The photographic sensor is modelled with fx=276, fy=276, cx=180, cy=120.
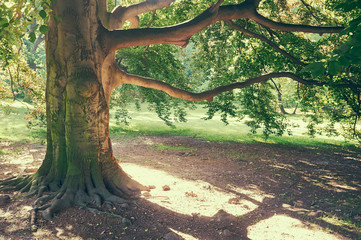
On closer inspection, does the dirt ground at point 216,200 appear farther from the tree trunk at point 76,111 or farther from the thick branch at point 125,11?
the thick branch at point 125,11

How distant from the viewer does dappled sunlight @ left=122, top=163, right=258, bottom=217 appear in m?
6.43

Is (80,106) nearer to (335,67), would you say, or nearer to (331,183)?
(335,67)

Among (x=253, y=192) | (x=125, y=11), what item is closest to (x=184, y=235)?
(x=253, y=192)

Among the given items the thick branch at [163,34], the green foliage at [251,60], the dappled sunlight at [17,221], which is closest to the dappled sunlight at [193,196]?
the dappled sunlight at [17,221]

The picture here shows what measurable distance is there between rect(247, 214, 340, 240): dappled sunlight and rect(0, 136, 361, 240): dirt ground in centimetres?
2

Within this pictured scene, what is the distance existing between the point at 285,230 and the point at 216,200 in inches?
77.7

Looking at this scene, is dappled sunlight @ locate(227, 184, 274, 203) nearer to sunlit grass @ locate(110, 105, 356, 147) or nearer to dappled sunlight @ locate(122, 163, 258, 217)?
dappled sunlight @ locate(122, 163, 258, 217)

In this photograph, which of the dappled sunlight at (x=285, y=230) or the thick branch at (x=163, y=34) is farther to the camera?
the thick branch at (x=163, y=34)

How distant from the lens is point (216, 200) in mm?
7160

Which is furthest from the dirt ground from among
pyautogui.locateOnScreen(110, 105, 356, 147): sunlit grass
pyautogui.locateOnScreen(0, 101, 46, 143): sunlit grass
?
pyautogui.locateOnScreen(110, 105, 356, 147): sunlit grass

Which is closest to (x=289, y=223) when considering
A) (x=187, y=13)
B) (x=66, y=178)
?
(x=66, y=178)

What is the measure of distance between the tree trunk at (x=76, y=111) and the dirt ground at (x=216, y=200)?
59 cm

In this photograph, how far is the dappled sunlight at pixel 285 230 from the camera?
17.4ft

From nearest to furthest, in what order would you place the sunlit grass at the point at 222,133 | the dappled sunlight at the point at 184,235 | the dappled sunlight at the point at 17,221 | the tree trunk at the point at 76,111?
the dappled sunlight at the point at 17,221, the dappled sunlight at the point at 184,235, the tree trunk at the point at 76,111, the sunlit grass at the point at 222,133
